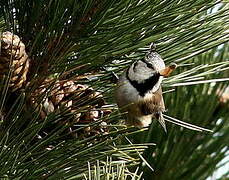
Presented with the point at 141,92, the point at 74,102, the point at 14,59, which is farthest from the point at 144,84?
the point at 14,59

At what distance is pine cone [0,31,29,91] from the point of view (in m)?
1.01

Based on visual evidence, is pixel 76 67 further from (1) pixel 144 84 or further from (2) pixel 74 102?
(1) pixel 144 84

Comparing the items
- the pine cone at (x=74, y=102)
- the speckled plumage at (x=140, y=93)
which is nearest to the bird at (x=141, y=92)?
the speckled plumage at (x=140, y=93)

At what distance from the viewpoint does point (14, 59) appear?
103 centimetres

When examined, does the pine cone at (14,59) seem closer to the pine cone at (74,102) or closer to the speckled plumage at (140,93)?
the pine cone at (74,102)

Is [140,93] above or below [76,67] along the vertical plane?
below

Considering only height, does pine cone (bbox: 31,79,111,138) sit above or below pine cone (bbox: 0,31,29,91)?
below

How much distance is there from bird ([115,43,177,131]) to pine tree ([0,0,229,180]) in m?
0.02

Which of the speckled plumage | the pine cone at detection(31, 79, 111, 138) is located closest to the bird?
the speckled plumage

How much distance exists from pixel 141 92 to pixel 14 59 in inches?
16.7

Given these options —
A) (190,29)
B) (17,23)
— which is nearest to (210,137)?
(190,29)

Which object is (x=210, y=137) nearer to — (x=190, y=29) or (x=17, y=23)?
(x=190, y=29)

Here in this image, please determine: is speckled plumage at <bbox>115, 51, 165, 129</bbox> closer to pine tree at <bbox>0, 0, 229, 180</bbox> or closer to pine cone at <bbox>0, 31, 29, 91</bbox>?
pine tree at <bbox>0, 0, 229, 180</bbox>

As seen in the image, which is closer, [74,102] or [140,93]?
[74,102]
